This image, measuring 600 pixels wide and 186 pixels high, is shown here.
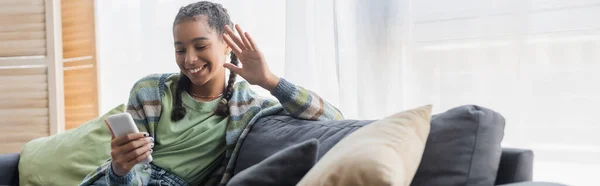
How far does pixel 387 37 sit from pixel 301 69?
372mm

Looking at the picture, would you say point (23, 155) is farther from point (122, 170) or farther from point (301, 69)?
point (301, 69)

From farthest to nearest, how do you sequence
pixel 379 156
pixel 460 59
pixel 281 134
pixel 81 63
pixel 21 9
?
pixel 81 63, pixel 21 9, pixel 460 59, pixel 281 134, pixel 379 156

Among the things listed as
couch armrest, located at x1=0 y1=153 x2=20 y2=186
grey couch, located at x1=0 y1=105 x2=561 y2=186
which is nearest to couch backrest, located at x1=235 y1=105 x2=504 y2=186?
grey couch, located at x1=0 y1=105 x2=561 y2=186

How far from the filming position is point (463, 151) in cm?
112

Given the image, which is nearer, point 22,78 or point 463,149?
point 463,149

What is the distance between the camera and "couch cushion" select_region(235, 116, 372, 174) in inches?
57.3

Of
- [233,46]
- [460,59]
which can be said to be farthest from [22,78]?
[460,59]

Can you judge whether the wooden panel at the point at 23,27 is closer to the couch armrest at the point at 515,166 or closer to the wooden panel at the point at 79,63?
the wooden panel at the point at 79,63

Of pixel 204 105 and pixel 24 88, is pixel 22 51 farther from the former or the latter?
pixel 204 105

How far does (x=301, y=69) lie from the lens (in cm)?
222

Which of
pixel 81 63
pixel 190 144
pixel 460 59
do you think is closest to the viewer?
pixel 190 144

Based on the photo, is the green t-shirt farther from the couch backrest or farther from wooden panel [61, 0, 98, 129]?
wooden panel [61, 0, 98, 129]

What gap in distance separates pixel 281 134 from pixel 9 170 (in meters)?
0.94

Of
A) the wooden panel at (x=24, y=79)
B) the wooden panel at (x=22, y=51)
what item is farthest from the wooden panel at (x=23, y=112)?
the wooden panel at (x=22, y=51)
